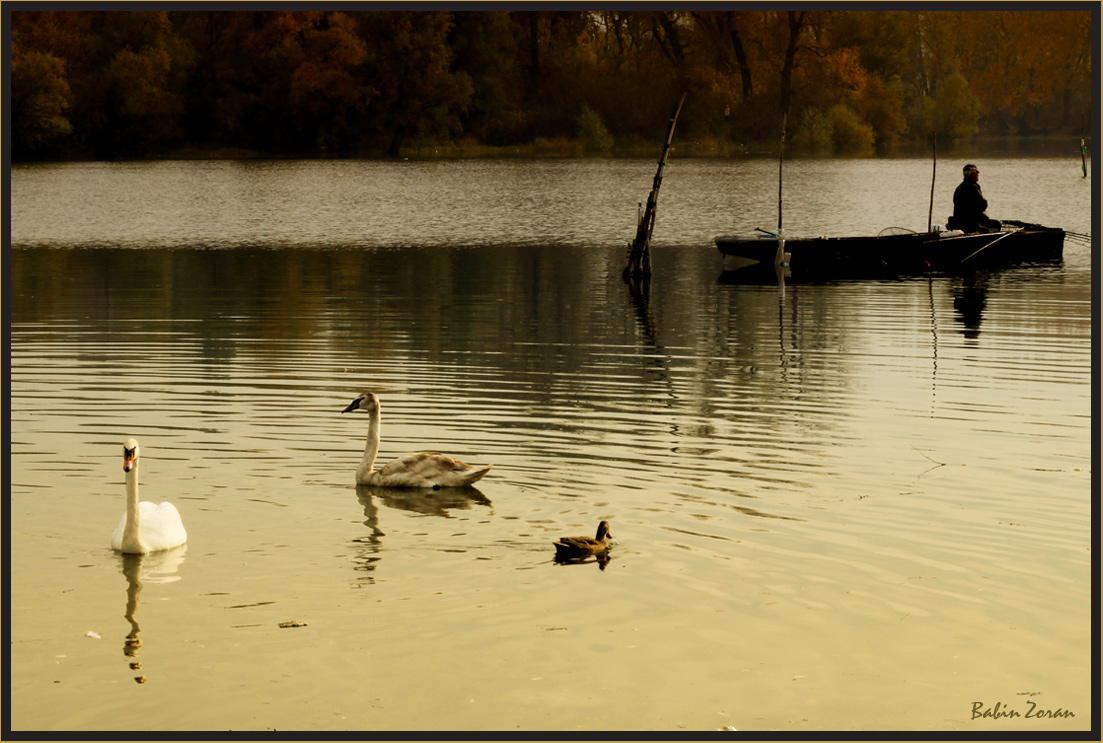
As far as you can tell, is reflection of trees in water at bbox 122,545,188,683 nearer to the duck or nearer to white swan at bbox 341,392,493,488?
white swan at bbox 341,392,493,488

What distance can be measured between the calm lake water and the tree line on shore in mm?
65528

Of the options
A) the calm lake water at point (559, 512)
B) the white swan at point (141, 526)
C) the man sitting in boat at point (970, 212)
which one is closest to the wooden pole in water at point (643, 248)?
the calm lake water at point (559, 512)

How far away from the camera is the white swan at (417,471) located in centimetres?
1234

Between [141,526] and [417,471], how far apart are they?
2.78 meters

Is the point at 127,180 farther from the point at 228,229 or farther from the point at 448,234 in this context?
the point at 448,234

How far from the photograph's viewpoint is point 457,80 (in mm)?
91500

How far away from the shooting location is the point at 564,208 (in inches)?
2083

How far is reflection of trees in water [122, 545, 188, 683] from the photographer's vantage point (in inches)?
365

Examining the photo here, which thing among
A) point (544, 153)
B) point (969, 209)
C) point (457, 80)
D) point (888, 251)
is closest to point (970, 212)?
point (969, 209)

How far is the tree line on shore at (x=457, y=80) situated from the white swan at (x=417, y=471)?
77.5m

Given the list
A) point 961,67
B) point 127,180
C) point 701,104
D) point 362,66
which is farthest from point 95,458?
point 961,67

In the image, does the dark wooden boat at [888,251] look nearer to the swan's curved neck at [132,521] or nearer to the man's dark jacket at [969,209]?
the man's dark jacket at [969,209]

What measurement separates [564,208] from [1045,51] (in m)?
72.9

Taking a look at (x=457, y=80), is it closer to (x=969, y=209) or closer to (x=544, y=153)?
(x=544, y=153)
